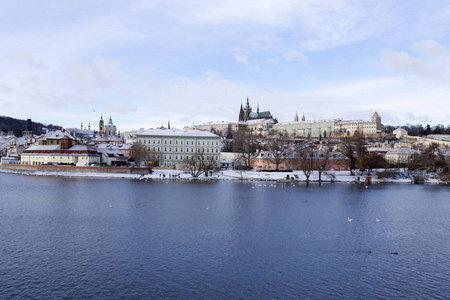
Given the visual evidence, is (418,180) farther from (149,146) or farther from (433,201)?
(149,146)

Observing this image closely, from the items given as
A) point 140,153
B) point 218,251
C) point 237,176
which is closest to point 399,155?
point 237,176

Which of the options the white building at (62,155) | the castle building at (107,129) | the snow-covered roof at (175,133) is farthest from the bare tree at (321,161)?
the castle building at (107,129)

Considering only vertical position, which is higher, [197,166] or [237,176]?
[197,166]

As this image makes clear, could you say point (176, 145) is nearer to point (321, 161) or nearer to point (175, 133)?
point (175, 133)

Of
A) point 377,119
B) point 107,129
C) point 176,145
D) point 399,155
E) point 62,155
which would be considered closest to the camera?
point 62,155

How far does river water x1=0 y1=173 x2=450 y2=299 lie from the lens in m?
14.5

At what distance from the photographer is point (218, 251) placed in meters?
19.0

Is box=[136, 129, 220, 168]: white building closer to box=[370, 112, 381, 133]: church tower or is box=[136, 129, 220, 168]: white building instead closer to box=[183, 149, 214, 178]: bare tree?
box=[183, 149, 214, 178]: bare tree

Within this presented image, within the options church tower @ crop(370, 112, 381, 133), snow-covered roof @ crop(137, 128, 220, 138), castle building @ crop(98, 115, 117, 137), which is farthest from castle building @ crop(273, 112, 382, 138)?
snow-covered roof @ crop(137, 128, 220, 138)

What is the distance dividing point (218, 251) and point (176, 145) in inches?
2600

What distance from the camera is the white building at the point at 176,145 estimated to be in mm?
83375

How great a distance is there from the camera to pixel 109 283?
48.4 feet

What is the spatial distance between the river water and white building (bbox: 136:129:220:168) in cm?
5014

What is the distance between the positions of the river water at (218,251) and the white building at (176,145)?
164ft
